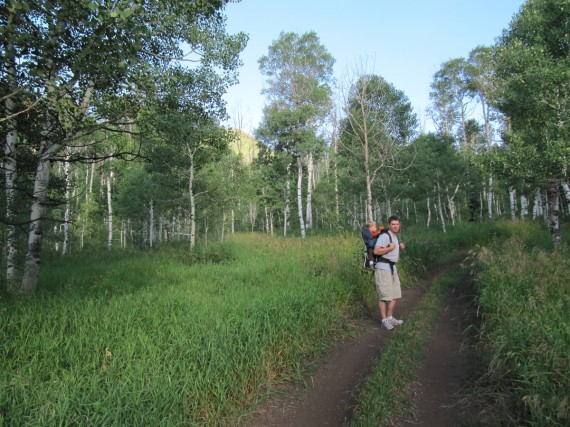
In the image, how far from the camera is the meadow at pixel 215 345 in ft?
9.72

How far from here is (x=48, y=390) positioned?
9.66ft

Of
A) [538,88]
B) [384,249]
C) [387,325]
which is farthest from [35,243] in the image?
[538,88]

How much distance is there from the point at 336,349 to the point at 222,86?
25.1 feet

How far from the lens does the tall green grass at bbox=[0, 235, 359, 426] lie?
294 cm

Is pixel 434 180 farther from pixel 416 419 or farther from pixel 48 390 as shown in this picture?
pixel 48 390

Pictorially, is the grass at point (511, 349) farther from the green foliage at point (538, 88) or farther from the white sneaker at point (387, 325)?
the green foliage at point (538, 88)

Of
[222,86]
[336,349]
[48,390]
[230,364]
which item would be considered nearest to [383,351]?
[336,349]

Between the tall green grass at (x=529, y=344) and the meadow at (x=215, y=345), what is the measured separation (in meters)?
0.02

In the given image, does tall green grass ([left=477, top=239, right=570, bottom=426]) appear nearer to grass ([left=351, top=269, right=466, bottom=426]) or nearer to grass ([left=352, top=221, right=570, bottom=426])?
grass ([left=352, top=221, right=570, bottom=426])

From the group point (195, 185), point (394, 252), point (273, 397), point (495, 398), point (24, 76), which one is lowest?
point (273, 397)

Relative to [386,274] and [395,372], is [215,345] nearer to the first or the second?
[395,372]

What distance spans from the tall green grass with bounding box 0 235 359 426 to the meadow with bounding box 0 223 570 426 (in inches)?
0.6

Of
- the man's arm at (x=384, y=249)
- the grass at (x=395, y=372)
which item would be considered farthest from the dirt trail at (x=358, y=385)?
the man's arm at (x=384, y=249)

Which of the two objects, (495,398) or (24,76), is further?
(495,398)
